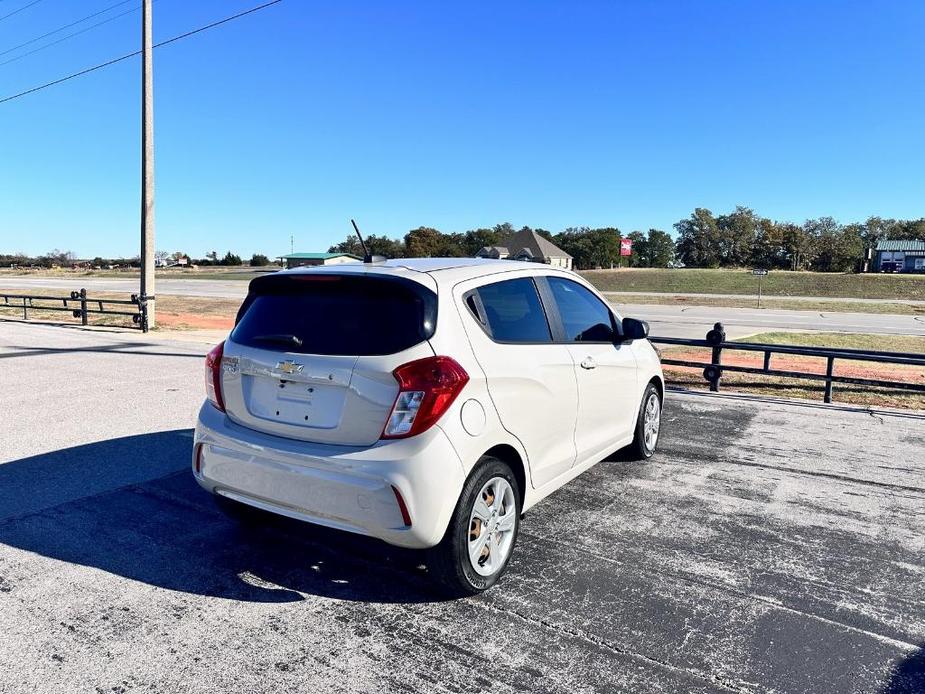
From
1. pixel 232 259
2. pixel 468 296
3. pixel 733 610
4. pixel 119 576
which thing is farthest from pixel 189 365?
pixel 232 259

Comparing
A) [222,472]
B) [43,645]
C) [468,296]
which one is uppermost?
[468,296]

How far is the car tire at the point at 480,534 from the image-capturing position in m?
3.19

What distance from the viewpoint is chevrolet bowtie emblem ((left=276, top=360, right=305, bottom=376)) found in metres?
3.31

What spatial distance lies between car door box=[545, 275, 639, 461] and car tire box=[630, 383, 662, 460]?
0.64 feet

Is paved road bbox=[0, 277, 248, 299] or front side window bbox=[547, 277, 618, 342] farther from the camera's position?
paved road bbox=[0, 277, 248, 299]

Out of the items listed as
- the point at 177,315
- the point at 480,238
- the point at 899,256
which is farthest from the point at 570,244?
the point at 177,315

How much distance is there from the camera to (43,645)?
286 centimetres

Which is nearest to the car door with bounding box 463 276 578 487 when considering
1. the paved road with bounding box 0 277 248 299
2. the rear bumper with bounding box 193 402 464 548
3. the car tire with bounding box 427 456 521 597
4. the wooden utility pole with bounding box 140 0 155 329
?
the car tire with bounding box 427 456 521 597

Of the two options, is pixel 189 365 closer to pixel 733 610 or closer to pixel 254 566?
pixel 254 566

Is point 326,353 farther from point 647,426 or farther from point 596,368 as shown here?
point 647,426

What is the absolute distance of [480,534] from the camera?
337 cm

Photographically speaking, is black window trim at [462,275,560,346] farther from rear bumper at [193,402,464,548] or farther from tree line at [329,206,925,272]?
tree line at [329,206,925,272]

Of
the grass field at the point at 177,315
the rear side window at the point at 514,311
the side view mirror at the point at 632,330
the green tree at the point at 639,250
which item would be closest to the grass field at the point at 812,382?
the side view mirror at the point at 632,330

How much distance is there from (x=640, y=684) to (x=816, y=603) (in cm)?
131
